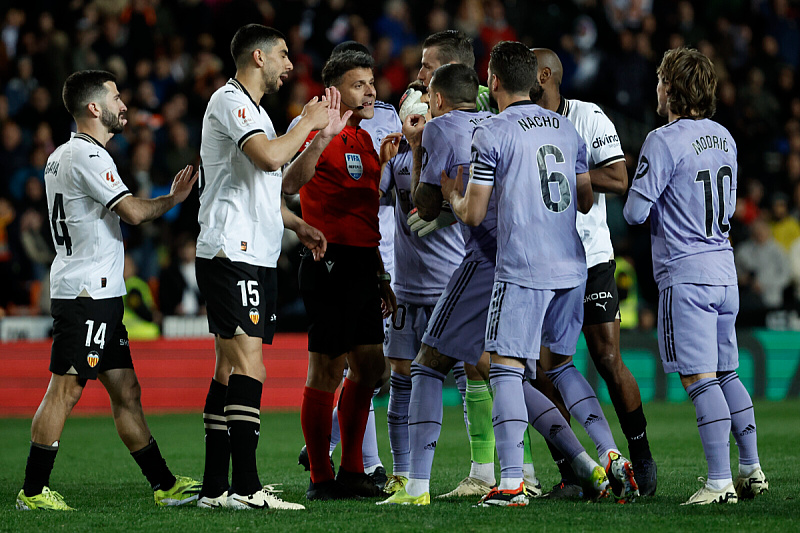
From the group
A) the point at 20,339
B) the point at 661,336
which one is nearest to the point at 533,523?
the point at 661,336

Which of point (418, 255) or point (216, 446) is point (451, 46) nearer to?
point (418, 255)

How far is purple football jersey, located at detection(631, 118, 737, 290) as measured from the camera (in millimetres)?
5352

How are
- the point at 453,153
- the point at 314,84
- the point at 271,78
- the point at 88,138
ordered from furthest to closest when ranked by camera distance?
the point at 314,84 < the point at 88,138 < the point at 271,78 < the point at 453,153

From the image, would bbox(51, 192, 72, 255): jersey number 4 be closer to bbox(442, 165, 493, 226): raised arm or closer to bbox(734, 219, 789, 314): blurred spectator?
bbox(442, 165, 493, 226): raised arm

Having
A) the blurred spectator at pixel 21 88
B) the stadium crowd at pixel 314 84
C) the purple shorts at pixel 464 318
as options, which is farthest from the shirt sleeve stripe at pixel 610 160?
the blurred spectator at pixel 21 88

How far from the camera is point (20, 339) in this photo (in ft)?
39.0

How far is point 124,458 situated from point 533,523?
437 cm

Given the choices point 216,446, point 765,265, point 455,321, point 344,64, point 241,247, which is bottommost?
point 216,446

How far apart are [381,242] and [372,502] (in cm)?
204

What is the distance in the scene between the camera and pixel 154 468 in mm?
5613

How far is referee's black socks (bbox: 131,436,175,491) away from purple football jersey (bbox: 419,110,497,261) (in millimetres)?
2108

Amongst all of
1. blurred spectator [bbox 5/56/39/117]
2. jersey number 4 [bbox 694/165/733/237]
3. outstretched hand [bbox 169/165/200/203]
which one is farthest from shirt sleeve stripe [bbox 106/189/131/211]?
blurred spectator [bbox 5/56/39/117]

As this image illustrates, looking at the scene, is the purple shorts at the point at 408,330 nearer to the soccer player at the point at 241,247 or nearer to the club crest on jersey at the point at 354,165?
the club crest on jersey at the point at 354,165

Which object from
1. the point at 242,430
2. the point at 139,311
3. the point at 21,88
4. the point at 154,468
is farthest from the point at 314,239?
the point at 21,88
